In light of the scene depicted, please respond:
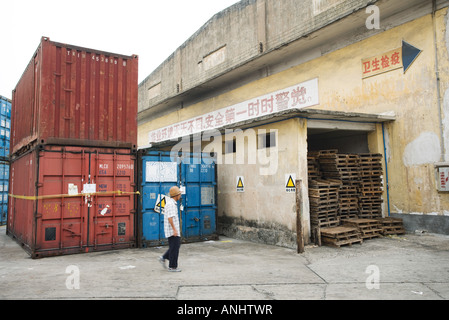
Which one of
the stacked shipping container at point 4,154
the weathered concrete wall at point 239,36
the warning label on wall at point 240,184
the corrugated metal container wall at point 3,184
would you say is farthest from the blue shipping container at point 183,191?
the corrugated metal container wall at point 3,184

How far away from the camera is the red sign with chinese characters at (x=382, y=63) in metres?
11.1

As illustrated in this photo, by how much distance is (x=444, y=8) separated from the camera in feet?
32.6

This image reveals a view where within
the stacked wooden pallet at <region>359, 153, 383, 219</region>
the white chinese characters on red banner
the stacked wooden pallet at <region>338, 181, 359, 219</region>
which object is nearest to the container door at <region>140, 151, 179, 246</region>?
the stacked wooden pallet at <region>338, 181, 359, 219</region>

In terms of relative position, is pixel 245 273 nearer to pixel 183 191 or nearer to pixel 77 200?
pixel 183 191

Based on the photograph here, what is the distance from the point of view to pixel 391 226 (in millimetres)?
10234

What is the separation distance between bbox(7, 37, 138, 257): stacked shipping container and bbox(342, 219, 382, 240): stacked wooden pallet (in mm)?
6270

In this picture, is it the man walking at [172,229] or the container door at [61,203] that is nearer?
the man walking at [172,229]

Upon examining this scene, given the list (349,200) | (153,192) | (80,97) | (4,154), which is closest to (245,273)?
(153,192)

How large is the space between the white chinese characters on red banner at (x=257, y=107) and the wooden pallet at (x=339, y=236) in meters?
6.37

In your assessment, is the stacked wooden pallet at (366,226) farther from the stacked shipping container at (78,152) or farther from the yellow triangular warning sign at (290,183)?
Answer: the stacked shipping container at (78,152)

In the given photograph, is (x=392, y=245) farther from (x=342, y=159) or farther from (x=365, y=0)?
(x=365, y=0)

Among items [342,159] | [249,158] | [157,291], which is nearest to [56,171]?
[157,291]

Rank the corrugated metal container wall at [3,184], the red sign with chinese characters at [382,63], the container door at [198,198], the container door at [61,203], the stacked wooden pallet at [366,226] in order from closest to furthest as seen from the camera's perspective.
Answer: the container door at [61,203] → the stacked wooden pallet at [366,226] → the container door at [198,198] → the red sign with chinese characters at [382,63] → the corrugated metal container wall at [3,184]
